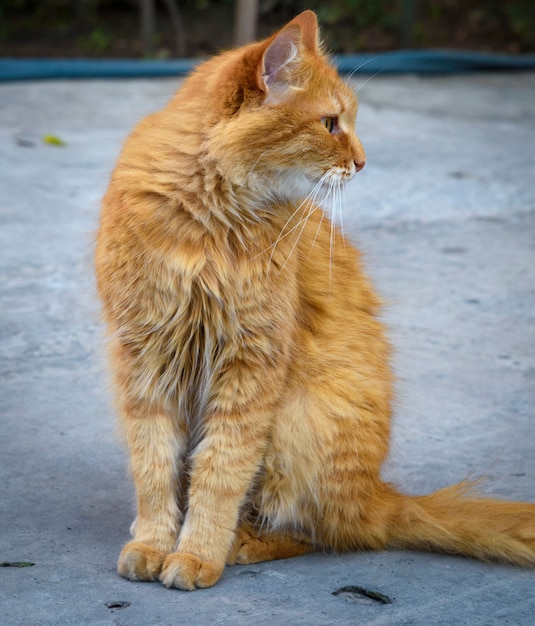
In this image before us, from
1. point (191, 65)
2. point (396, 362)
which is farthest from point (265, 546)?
point (191, 65)

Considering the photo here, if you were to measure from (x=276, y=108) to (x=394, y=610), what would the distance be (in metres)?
1.19

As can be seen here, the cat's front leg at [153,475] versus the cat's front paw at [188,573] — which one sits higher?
the cat's front leg at [153,475]

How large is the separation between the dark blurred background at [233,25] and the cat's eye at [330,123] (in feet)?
22.4

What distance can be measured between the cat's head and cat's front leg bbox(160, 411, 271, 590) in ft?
1.87

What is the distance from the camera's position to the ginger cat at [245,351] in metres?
2.24

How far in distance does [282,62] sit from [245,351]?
0.69 m

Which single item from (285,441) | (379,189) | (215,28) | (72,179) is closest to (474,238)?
(379,189)

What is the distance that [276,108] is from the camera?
2250mm

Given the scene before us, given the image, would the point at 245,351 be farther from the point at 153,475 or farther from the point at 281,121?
the point at 281,121

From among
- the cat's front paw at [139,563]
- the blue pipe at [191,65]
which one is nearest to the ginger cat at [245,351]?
the cat's front paw at [139,563]

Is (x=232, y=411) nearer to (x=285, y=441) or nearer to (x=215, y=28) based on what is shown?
(x=285, y=441)

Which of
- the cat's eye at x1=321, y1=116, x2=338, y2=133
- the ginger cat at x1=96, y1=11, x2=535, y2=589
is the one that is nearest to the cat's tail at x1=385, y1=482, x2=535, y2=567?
the ginger cat at x1=96, y1=11, x2=535, y2=589

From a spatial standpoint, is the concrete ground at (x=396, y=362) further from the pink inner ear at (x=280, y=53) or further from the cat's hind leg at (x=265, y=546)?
the pink inner ear at (x=280, y=53)

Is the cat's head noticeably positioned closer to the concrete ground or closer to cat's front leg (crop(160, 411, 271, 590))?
cat's front leg (crop(160, 411, 271, 590))
